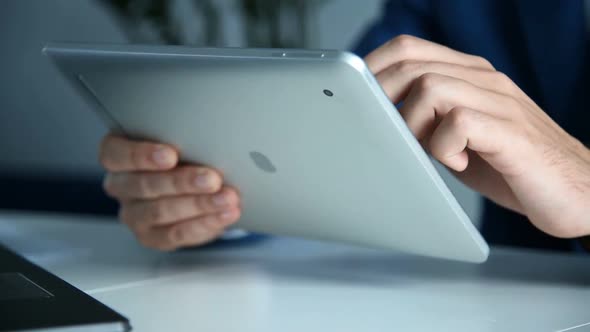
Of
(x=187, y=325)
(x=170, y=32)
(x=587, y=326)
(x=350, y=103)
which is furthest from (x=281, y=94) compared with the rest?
(x=170, y=32)

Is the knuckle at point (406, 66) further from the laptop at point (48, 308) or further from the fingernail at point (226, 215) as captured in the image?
the laptop at point (48, 308)

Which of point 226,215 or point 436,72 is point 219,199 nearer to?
point 226,215

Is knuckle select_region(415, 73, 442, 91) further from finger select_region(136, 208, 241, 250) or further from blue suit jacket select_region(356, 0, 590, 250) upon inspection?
blue suit jacket select_region(356, 0, 590, 250)

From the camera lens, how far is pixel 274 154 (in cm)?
78

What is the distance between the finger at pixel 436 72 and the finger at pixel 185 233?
0.24 m

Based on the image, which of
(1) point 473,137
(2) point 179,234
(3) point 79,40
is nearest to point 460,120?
(1) point 473,137

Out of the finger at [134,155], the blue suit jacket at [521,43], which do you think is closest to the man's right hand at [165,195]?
the finger at [134,155]

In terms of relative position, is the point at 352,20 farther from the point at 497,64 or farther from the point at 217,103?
the point at 217,103

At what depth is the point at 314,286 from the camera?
825 millimetres

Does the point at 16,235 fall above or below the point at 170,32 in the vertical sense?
below

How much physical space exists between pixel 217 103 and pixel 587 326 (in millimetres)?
352

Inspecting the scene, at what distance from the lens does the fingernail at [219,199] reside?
892 millimetres

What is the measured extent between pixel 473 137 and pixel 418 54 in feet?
0.41

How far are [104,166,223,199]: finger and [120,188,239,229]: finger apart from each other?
0.01m
